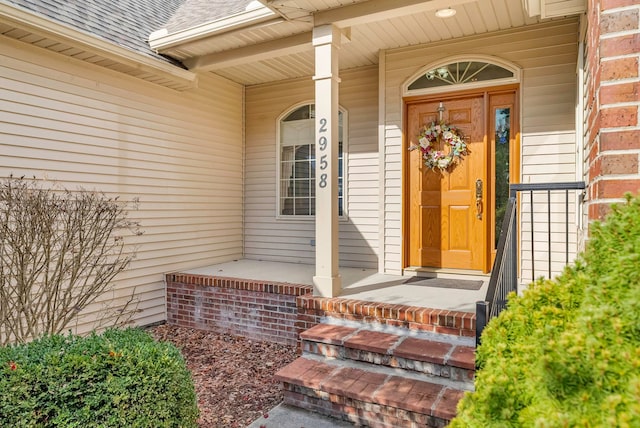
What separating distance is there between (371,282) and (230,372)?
5.86 feet

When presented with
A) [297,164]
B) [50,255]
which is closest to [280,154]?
[297,164]

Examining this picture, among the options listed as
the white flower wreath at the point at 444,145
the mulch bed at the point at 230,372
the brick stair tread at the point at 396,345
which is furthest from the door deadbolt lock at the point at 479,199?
the mulch bed at the point at 230,372

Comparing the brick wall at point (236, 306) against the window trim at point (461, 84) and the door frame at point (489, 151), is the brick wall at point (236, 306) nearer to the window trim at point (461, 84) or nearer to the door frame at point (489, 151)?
the door frame at point (489, 151)

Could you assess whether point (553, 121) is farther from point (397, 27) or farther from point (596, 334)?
point (596, 334)

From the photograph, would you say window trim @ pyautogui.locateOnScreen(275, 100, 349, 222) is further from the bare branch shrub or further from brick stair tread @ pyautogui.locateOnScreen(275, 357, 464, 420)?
brick stair tread @ pyautogui.locateOnScreen(275, 357, 464, 420)

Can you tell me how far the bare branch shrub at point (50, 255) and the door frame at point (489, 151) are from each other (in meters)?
3.41

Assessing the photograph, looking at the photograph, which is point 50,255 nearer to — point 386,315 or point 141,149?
point 141,149

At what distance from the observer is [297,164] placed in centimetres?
634

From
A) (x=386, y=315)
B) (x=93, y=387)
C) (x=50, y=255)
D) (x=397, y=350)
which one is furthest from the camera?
(x=50, y=255)

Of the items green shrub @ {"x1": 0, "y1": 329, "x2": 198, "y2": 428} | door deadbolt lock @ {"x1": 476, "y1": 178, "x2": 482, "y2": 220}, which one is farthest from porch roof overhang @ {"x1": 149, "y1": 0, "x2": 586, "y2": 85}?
green shrub @ {"x1": 0, "y1": 329, "x2": 198, "y2": 428}

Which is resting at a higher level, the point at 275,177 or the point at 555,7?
the point at 555,7

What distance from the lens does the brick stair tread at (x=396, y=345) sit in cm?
290

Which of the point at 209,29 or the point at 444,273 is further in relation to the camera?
the point at 444,273

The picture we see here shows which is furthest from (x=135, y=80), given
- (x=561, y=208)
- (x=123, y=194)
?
(x=561, y=208)
